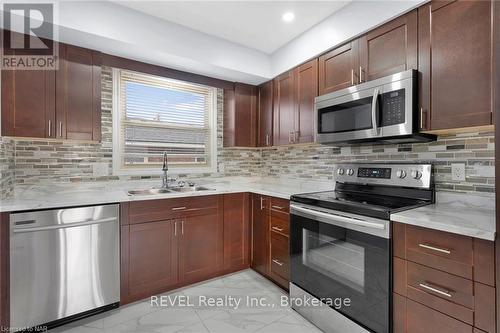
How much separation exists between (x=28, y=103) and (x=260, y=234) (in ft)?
7.63

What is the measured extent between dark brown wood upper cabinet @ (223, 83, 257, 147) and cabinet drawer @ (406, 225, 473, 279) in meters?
2.15

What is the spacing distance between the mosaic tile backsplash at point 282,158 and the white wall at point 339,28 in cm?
94

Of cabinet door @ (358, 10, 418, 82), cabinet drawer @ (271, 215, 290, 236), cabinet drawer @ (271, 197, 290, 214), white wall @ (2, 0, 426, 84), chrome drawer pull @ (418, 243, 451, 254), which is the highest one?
white wall @ (2, 0, 426, 84)

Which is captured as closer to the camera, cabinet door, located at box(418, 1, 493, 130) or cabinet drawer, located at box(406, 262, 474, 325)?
cabinet drawer, located at box(406, 262, 474, 325)

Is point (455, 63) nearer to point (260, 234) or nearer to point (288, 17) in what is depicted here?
point (288, 17)

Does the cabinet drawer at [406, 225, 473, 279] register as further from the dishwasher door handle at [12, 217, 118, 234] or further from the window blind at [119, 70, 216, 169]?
the window blind at [119, 70, 216, 169]

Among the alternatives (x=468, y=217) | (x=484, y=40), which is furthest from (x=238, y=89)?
(x=468, y=217)

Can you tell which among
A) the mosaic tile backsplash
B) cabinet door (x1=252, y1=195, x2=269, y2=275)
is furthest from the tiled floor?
the mosaic tile backsplash

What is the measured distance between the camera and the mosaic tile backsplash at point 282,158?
1.62m

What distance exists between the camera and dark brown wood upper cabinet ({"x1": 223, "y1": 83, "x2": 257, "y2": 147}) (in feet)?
10.2

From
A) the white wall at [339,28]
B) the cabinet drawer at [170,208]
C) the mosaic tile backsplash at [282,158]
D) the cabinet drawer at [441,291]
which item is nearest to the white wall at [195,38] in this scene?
the white wall at [339,28]

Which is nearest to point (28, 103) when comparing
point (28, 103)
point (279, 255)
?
point (28, 103)

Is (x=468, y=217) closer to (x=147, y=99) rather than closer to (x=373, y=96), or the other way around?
(x=373, y=96)

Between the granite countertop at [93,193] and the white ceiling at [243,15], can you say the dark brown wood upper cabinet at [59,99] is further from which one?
the white ceiling at [243,15]
